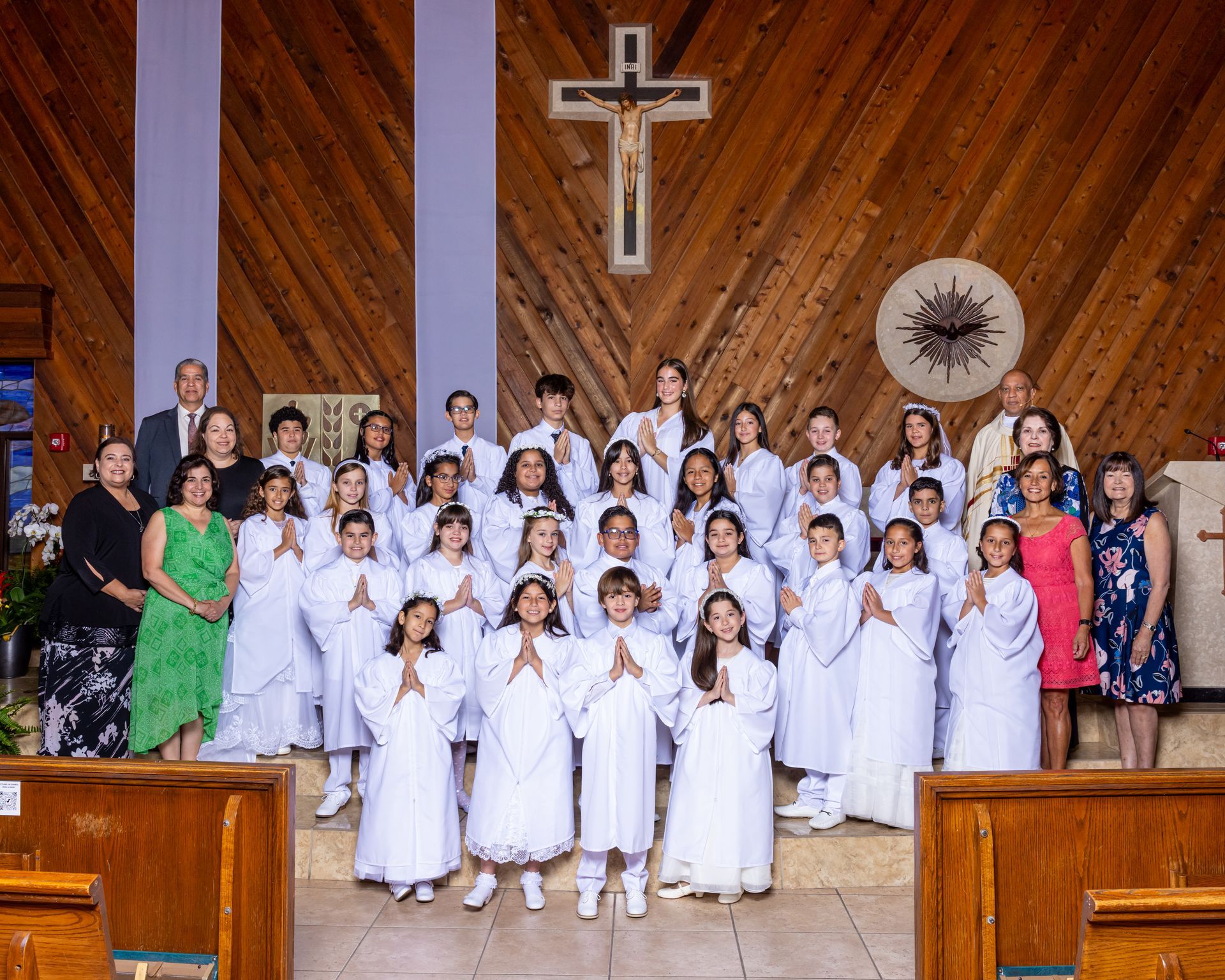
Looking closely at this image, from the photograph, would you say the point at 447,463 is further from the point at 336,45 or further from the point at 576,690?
the point at 336,45

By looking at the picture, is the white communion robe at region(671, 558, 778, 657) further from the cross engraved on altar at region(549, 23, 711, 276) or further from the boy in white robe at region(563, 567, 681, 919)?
the cross engraved on altar at region(549, 23, 711, 276)

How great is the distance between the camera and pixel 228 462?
233 inches

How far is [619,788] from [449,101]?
216 inches

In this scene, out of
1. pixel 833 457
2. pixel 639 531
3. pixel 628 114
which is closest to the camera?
pixel 639 531

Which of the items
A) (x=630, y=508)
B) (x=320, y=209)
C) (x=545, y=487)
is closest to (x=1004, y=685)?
(x=630, y=508)

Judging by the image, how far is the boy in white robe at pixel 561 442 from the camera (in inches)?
261

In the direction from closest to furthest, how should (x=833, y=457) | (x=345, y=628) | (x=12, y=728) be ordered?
(x=345, y=628) < (x=12, y=728) < (x=833, y=457)

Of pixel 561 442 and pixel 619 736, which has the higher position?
pixel 561 442

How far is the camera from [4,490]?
A: 8477 millimetres

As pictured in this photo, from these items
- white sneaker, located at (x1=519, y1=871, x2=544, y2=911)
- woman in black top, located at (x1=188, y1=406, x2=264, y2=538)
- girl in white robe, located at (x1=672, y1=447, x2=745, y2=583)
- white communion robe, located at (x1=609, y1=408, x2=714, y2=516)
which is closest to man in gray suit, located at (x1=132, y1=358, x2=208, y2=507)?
woman in black top, located at (x1=188, y1=406, x2=264, y2=538)

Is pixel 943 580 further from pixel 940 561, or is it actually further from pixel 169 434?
pixel 169 434

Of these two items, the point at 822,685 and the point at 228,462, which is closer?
the point at 822,685

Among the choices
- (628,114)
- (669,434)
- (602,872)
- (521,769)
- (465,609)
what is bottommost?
(602,872)

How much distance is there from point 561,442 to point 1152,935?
4.76 metres
